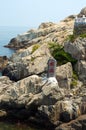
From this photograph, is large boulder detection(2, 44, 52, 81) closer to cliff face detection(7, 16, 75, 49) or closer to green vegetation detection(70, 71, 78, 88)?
green vegetation detection(70, 71, 78, 88)

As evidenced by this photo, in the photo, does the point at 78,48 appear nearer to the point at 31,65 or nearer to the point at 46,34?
the point at 31,65

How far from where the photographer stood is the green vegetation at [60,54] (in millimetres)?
55900

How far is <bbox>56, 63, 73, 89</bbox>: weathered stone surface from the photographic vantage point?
5166cm

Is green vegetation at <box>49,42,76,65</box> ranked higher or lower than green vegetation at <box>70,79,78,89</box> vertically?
higher

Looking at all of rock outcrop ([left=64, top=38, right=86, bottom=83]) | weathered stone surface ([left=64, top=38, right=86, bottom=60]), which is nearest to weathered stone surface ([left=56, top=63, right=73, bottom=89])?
rock outcrop ([left=64, top=38, right=86, bottom=83])

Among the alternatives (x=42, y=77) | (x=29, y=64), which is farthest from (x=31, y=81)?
(x=29, y=64)

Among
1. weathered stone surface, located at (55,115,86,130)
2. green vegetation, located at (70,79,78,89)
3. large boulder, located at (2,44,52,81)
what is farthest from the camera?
large boulder, located at (2,44,52,81)

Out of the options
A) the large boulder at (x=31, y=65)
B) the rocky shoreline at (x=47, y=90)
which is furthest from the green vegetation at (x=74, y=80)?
the large boulder at (x=31, y=65)

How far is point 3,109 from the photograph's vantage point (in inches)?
1932

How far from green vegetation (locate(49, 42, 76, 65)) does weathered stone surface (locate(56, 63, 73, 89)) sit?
9.38 ft

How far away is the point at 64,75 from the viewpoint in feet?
170

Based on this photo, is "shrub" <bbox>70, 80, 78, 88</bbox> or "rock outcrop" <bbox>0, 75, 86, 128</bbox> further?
"shrub" <bbox>70, 80, 78, 88</bbox>

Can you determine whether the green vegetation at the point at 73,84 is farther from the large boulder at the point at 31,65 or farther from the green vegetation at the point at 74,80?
the large boulder at the point at 31,65

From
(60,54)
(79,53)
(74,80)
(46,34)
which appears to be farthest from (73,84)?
(46,34)
